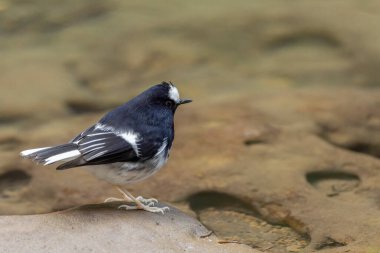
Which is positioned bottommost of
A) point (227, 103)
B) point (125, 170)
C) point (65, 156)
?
point (227, 103)

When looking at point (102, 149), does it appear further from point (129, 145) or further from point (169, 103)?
point (169, 103)

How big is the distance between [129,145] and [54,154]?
42 centimetres

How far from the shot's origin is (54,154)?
14.1 ft

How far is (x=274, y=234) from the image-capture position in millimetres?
4945

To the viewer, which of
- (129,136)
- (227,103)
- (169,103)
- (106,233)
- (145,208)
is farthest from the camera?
(227,103)

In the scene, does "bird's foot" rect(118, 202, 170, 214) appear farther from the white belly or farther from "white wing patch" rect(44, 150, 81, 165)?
"white wing patch" rect(44, 150, 81, 165)

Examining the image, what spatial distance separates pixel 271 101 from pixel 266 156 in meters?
1.03

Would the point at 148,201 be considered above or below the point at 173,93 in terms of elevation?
below

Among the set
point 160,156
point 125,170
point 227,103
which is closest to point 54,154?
point 125,170

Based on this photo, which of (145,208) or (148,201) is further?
(148,201)

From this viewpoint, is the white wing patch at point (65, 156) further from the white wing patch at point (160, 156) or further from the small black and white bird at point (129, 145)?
the white wing patch at point (160, 156)

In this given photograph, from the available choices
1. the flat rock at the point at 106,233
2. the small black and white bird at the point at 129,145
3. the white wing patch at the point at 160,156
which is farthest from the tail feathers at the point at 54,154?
the white wing patch at the point at 160,156

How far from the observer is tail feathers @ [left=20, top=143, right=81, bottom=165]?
4.24m

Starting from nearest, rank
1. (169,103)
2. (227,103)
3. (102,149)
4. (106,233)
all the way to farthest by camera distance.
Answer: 1. (106,233)
2. (102,149)
3. (169,103)
4. (227,103)
